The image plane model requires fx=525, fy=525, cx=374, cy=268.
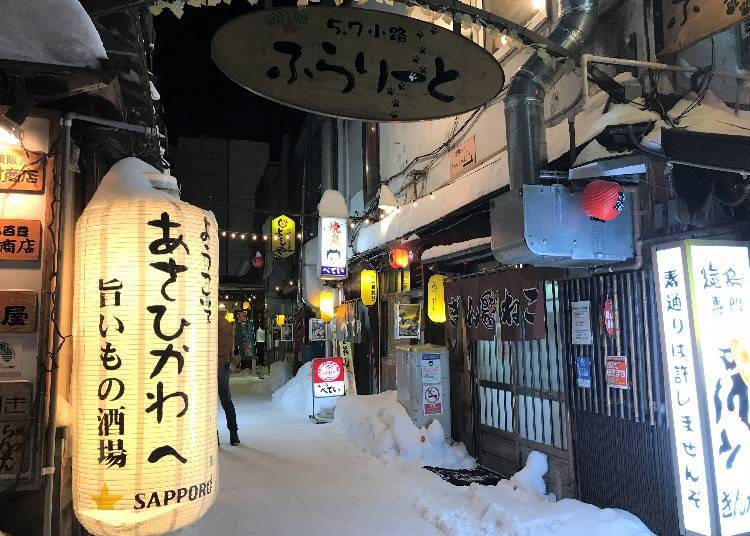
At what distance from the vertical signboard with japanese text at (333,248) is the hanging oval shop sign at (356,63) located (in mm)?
14074

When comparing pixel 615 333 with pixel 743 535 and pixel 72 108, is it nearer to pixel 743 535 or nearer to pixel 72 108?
pixel 743 535

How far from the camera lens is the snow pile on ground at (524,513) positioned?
699 cm

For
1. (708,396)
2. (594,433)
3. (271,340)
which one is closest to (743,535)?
(708,396)

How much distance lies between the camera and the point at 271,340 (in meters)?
45.5

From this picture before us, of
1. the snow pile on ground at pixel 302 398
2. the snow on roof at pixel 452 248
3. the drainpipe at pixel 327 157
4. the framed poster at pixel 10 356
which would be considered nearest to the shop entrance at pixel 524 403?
the snow on roof at pixel 452 248

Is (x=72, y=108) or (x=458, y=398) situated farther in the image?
(x=458, y=398)

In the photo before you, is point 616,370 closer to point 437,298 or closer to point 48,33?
point 437,298

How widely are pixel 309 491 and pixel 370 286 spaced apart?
8305mm

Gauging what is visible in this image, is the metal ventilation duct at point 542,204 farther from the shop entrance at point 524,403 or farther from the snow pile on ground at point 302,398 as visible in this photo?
the snow pile on ground at point 302,398

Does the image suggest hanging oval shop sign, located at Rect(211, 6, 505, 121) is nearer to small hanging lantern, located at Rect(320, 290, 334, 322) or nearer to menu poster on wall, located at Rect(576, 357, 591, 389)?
menu poster on wall, located at Rect(576, 357, 591, 389)

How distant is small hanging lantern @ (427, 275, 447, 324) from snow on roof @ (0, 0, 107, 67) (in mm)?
9267

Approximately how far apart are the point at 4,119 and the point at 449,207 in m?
7.86

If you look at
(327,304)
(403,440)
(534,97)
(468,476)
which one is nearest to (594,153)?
(534,97)

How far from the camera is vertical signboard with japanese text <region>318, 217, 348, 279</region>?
18312 mm
